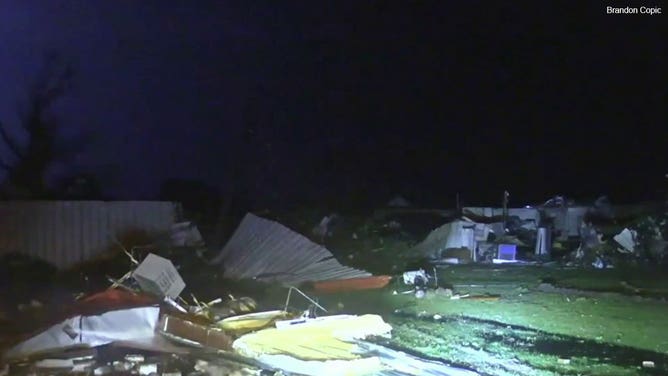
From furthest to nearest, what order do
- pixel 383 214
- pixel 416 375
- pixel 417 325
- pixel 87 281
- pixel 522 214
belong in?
pixel 383 214
pixel 522 214
pixel 87 281
pixel 417 325
pixel 416 375

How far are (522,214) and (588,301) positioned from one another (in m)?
13.9

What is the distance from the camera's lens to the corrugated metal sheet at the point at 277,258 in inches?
607

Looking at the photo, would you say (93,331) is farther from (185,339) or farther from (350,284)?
(350,284)

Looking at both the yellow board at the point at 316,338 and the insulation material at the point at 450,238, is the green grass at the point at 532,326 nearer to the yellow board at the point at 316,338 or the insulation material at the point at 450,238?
the yellow board at the point at 316,338

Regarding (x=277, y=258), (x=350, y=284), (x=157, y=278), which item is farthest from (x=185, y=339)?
(x=277, y=258)

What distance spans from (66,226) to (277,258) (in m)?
4.82

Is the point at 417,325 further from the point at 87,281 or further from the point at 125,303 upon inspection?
the point at 87,281

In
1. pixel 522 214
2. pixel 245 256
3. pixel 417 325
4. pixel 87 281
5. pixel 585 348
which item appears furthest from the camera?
pixel 522 214

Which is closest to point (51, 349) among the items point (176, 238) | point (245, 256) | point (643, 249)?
point (245, 256)

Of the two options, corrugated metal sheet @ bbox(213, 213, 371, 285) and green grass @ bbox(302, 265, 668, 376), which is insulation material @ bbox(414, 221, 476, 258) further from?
corrugated metal sheet @ bbox(213, 213, 371, 285)

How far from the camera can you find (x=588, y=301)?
1336cm

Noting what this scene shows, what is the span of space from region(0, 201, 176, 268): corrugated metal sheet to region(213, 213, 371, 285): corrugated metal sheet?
2.60 m

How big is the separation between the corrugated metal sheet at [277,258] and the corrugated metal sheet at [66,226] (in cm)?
260

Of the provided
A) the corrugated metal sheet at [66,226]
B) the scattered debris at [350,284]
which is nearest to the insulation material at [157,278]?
the scattered debris at [350,284]
